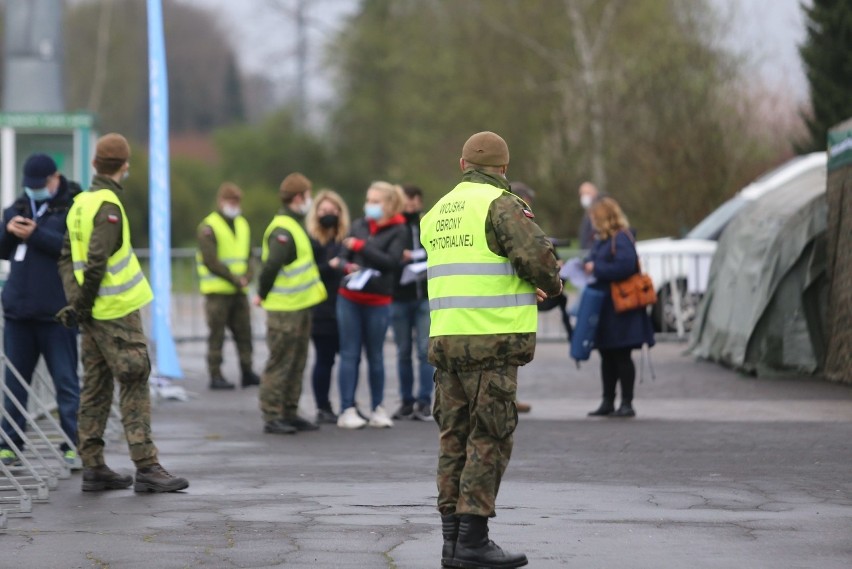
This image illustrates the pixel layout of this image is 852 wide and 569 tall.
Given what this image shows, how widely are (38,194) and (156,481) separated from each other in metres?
1.99

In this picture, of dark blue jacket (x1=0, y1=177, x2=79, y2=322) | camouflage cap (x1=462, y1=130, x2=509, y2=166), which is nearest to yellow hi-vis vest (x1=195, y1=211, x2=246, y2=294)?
dark blue jacket (x1=0, y1=177, x2=79, y2=322)

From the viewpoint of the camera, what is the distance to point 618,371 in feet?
42.7

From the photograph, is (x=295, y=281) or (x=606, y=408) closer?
(x=295, y=281)

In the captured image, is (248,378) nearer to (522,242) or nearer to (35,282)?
(35,282)

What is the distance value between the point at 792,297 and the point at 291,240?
5.57 meters

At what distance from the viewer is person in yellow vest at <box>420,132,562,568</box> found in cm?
696

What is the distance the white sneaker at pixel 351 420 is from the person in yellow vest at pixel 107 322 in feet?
11.1

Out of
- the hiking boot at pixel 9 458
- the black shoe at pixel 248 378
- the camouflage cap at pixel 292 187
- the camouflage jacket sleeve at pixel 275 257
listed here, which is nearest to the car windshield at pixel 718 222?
the black shoe at pixel 248 378

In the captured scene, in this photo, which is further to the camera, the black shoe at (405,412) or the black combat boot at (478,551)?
the black shoe at (405,412)

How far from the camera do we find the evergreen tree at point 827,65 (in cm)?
2955

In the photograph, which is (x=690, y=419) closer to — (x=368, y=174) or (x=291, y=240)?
(x=291, y=240)

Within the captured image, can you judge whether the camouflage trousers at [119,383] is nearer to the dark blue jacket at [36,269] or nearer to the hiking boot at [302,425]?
the dark blue jacket at [36,269]

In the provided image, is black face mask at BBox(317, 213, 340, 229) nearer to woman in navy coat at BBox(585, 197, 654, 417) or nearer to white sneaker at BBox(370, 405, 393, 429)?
white sneaker at BBox(370, 405, 393, 429)

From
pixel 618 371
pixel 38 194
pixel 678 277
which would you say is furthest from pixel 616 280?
pixel 678 277
